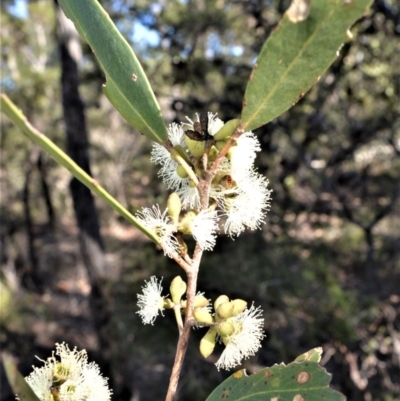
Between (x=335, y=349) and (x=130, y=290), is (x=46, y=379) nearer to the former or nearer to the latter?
(x=335, y=349)

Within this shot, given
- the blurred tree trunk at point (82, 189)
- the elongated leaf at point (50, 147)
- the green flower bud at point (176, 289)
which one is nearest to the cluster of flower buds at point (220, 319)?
the green flower bud at point (176, 289)

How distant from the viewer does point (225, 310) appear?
1.70 ft

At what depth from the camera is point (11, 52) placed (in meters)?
7.61

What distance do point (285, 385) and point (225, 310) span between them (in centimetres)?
10

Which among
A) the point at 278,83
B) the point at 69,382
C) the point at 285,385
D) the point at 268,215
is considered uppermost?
the point at 268,215

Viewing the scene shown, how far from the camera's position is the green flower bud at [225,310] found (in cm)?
52

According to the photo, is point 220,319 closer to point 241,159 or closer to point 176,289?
point 176,289

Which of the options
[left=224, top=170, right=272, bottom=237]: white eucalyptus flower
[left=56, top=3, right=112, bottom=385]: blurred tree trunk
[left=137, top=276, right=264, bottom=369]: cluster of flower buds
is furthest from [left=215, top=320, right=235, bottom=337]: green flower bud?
[left=56, top=3, right=112, bottom=385]: blurred tree trunk

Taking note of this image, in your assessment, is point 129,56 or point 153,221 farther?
point 153,221

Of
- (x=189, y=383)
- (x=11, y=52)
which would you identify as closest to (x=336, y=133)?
(x=189, y=383)

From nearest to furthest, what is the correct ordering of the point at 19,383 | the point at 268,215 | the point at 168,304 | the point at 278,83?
the point at 19,383
the point at 278,83
the point at 168,304
the point at 268,215

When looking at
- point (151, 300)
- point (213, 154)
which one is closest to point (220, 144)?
point (213, 154)

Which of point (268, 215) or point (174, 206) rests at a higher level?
point (268, 215)

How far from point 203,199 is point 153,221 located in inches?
4.2
